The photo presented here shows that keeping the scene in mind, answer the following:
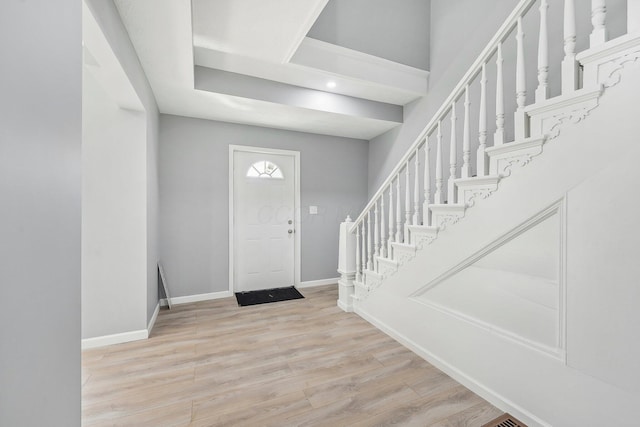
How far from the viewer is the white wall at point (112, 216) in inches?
87.0

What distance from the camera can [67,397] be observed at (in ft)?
2.94

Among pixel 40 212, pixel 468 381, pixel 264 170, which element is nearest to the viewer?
pixel 40 212

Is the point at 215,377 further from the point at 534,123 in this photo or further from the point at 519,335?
the point at 534,123

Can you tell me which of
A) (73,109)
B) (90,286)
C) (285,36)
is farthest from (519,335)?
(90,286)

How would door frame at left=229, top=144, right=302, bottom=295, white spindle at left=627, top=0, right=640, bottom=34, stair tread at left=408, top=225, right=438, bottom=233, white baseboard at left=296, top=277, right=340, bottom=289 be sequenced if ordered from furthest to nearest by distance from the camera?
white baseboard at left=296, top=277, right=340, bottom=289
door frame at left=229, top=144, right=302, bottom=295
stair tread at left=408, top=225, right=438, bottom=233
white spindle at left=627, top=0, right=640, bottom=34

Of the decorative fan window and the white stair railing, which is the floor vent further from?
the decorative fan window

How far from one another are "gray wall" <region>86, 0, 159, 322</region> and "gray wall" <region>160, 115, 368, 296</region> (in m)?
0.30

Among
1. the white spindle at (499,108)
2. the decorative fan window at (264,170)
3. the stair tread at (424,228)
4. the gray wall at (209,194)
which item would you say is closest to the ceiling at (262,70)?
the gray wall at (209,194)

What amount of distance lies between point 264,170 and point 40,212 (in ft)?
10.0

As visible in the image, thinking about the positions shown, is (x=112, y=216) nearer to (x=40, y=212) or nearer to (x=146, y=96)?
(x=146, y=96)

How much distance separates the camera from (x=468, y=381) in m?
1.74

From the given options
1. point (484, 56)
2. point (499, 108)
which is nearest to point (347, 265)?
point (499, 108)

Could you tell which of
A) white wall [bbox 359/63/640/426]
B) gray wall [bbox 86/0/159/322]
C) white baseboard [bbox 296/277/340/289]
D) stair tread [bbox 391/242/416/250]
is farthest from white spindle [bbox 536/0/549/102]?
white baseboard [bbox 296/277/340/289]

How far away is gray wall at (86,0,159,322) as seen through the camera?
145cm
